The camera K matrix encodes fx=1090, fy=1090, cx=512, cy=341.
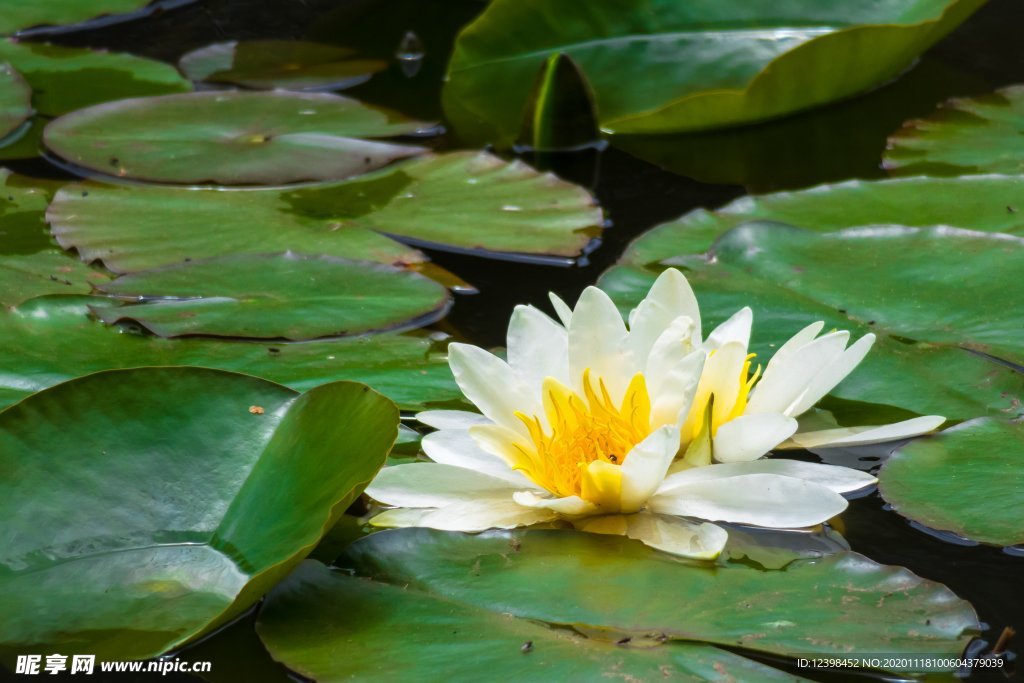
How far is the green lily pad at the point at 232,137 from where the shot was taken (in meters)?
2.21

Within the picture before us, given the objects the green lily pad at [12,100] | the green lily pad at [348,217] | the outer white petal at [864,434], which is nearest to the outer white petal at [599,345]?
the outer white petal at [864,434]

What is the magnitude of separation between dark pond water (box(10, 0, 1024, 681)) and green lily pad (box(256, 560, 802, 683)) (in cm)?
6

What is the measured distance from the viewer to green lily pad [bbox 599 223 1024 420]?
139 centimetres

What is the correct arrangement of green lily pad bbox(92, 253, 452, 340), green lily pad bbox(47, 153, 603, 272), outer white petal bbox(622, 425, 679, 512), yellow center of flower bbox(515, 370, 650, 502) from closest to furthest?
outer white petal bbox(622, 425, 679, 512) → yellow center of flower bbox(515, 370, 650, 502) → green lily pad bbox(92, 253, 452, 340) → green lily pad bbox(47, 153, 603, 272)

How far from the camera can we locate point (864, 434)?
1.25m

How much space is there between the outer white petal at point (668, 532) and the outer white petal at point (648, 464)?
2cm

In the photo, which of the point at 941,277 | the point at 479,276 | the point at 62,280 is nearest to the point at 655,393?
the point at 941,277

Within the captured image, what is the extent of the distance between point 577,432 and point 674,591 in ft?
0.72

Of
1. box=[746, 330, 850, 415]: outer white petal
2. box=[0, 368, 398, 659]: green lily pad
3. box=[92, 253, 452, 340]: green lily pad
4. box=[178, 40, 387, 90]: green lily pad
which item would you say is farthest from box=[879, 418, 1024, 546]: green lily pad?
box=[178, 40, 387, 90]: green lily pad

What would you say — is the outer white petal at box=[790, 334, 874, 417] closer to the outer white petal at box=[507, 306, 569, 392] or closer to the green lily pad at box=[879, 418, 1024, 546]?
the green lily pad at box=[879, 418, 1024, 546]

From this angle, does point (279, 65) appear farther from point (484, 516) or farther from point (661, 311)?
point (484, 516)

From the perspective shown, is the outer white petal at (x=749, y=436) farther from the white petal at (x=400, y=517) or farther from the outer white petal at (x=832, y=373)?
the white petal at (x=400, y=517)

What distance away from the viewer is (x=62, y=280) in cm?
178

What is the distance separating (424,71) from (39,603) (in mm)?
2089
